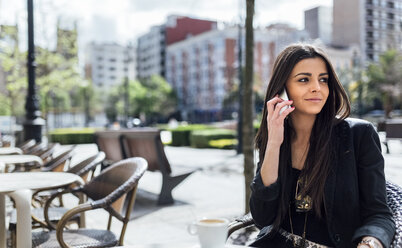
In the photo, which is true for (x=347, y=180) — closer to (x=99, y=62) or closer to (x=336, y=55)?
(x=336, y=55)

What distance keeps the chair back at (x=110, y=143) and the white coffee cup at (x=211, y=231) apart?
6.14 m

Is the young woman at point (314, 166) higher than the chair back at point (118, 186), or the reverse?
the young woman at point (314, 166)

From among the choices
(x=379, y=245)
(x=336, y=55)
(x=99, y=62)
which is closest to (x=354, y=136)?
(x=379, y=245)

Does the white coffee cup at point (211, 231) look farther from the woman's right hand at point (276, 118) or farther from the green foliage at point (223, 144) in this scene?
the green foliage at point (223, 144)

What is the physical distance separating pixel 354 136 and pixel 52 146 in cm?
680

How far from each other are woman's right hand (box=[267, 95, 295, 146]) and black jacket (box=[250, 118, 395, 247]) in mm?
184

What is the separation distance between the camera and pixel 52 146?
311 inches

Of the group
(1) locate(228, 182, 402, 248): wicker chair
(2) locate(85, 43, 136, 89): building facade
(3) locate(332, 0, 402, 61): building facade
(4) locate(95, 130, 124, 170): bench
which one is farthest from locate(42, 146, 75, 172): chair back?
(2) locate(85, 43, 136, 89): building facade

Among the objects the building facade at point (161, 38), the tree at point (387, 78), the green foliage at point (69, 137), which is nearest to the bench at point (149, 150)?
the green foliage at point (69, 137)

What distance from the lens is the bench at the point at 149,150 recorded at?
6.32 m

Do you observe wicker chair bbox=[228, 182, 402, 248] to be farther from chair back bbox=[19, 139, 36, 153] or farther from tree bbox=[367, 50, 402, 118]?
tree bbox=[367, 50, 402, 118]

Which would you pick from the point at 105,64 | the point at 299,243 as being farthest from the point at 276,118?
the point at 105,64

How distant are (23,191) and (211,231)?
1.45 meters

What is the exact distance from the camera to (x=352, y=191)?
5.93 feet
